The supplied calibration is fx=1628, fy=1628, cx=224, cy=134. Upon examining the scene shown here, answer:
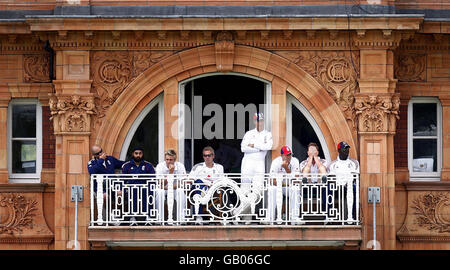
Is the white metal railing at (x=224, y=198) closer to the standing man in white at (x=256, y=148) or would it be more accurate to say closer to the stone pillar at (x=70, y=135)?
the standing man in white at (x=256, y=148)

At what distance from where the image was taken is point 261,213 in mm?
30703

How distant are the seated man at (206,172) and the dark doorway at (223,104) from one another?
2.92ft

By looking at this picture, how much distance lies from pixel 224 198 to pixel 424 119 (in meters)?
4.43

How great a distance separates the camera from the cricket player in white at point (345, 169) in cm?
2981

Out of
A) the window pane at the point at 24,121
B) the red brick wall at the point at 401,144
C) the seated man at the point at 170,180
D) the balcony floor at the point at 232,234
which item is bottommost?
the balcony floor at the point at 232,234

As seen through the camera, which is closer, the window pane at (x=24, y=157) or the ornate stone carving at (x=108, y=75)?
the ornate stone carving at (x=108, y=75)

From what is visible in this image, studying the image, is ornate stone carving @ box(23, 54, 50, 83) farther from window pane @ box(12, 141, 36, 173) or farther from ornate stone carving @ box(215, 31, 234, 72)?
ornate stone carving @ box(215, 31, 234, 72)

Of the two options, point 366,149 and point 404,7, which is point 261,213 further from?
point 404,7

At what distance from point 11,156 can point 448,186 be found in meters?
8.53

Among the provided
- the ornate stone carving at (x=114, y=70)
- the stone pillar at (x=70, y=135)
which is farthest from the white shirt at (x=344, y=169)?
the stone pillar at (x=70, y=135)

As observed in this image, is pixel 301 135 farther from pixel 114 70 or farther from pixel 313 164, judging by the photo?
pixel 114 70

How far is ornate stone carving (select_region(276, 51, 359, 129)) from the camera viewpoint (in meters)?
30.8

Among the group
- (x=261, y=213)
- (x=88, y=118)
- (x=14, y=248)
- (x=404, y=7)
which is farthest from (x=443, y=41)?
(x=14, y=248)

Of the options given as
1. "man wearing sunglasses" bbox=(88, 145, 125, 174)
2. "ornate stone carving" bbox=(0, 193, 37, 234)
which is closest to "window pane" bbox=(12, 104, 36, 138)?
"ornate stone carving" bbox=(0, 193, 37, 234)
